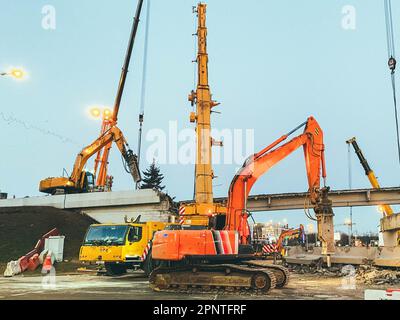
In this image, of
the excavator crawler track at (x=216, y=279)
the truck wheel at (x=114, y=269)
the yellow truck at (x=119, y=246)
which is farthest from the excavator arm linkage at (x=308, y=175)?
the truck wheel at (x=114, y=269)

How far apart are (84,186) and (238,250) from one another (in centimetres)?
2969

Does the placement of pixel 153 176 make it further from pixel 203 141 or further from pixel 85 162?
pixel 203 141

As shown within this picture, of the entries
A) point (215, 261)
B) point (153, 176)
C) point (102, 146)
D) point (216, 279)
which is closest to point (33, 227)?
point (102, 146)

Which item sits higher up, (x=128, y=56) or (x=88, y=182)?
(x=128, y=56)

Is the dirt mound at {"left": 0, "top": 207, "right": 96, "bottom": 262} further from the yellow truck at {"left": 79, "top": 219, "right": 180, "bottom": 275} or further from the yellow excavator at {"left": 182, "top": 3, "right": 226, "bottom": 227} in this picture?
the yellow excavator at {"left": 182, "top": 3, "right": 226, "bottom": 227}

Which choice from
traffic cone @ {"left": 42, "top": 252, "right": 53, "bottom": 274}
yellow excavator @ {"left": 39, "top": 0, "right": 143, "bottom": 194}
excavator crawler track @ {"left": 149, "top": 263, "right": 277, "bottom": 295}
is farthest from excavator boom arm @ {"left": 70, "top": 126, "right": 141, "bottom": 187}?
excavator crawler track @ {"left": 149, "top": 263, "right": 277, "bottom": 295}

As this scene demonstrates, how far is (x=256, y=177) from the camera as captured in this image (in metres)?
16.5

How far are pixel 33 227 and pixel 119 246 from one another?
1875 cm

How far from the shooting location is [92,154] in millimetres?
38531

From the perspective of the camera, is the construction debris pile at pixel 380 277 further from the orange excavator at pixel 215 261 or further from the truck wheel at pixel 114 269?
the truck wheel at pixel 114 269

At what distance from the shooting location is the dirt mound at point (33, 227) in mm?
28578

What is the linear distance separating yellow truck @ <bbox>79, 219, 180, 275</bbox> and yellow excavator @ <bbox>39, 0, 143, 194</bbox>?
1797 centimetres

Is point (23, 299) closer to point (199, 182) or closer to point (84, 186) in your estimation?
point (199, 182)
